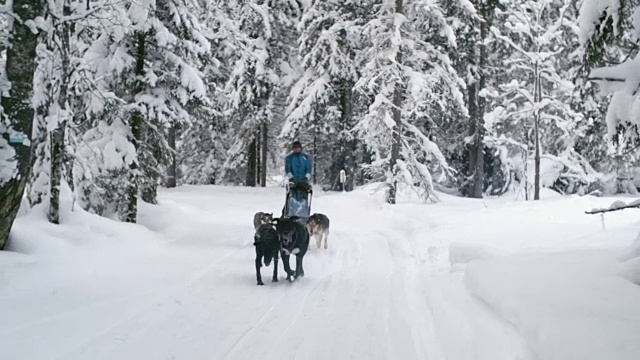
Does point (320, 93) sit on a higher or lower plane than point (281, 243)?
higher

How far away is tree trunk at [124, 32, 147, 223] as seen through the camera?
509 inches

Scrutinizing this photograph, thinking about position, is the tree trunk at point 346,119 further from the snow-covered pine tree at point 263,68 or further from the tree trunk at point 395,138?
the tree trunk at point 395,138

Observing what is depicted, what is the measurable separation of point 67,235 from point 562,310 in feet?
27.3

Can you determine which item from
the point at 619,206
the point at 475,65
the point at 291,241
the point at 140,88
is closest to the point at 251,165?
the point at 475,65

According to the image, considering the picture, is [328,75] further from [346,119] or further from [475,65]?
[475,65]

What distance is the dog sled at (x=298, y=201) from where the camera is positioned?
39.2ft

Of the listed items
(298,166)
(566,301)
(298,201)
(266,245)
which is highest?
(298,166)

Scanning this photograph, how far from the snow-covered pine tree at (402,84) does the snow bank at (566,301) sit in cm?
1119

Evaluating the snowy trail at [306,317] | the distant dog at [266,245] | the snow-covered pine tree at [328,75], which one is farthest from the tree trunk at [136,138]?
the snow-covered pine tree at [328,75]

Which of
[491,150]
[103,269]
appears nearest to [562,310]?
[103,269]

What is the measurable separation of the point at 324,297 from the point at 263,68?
66.7ft

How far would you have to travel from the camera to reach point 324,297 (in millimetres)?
7660

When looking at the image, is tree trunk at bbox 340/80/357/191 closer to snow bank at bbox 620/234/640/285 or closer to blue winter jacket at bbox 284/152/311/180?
blue winter jacket at bbox 284/152/311/180

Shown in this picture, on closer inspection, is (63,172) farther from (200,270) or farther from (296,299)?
(296,299)
